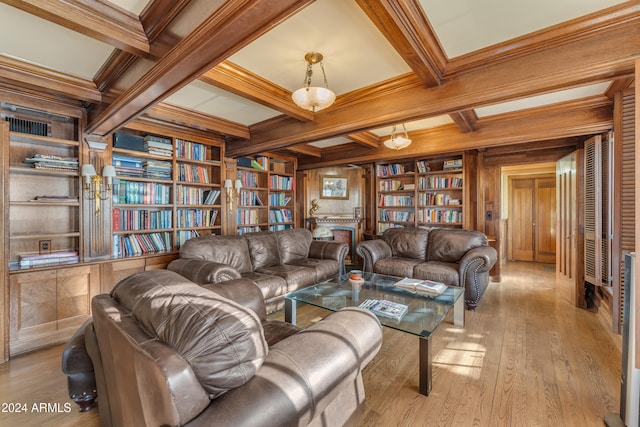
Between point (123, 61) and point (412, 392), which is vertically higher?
point (123, 61)

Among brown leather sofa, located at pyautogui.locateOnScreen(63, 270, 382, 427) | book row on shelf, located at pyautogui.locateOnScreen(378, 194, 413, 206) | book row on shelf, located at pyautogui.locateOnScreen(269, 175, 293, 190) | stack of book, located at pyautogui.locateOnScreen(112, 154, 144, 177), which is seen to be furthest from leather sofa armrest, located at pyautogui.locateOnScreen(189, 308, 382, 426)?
book row on shelf, located at pyautogui.locateOnScreen(378, 194, 413, 206)

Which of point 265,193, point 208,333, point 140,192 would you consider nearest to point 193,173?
point 140,192

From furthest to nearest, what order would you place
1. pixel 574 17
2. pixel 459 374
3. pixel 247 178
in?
pixel 247 178 → pixel 459 374 → pixel 574 17

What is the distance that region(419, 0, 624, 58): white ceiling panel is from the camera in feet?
4.98

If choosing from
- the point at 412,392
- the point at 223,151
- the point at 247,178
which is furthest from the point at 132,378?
the point at 247,178

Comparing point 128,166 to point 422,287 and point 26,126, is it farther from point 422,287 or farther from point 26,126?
point 422,287

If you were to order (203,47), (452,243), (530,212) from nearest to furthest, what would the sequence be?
(203,47) < (452,243) < (530,212)

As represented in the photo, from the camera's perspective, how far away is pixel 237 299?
1.76 meters

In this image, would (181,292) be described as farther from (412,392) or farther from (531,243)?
(531,243)

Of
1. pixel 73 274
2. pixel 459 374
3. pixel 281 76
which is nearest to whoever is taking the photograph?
pixel 459 374

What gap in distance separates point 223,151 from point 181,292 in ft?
10.9

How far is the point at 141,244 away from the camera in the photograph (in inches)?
130

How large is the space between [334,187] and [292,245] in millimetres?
2184

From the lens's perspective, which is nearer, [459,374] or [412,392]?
[412,392]
